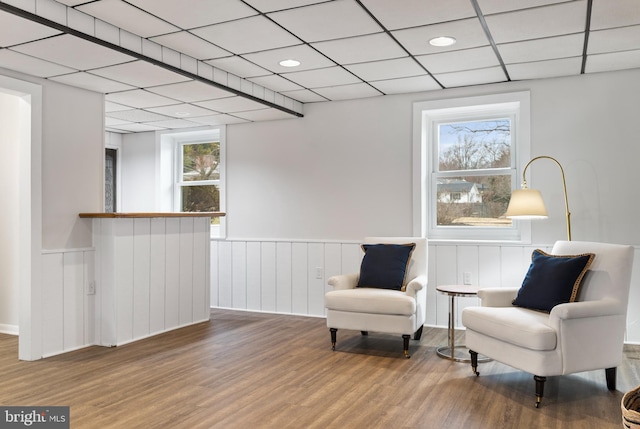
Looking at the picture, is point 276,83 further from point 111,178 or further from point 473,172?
point 111,178

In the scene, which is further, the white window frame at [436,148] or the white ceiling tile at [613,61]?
the white window frame at [436,148]

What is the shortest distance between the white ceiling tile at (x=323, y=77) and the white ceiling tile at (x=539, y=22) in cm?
136

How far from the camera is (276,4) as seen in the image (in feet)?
9.83

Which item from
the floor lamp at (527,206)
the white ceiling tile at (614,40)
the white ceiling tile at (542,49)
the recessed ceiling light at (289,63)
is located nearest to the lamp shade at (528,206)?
the floor lamp at (527,206)

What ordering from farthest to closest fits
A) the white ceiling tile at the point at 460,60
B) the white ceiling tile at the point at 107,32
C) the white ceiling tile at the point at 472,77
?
1. the white ceiling tile at the point at 472,77
2. the white ceiling tile at the point at 460,60
3. the white ceiling tile at the point at 107,32

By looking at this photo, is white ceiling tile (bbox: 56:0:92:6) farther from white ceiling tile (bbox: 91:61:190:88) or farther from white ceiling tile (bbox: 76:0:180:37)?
white ceiling tile (bbox: 91:61:190:88)

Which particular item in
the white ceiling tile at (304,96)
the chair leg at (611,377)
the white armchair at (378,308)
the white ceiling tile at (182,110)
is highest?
the white ceiling tile at (304,96)

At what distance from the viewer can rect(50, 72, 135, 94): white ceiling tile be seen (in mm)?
4031

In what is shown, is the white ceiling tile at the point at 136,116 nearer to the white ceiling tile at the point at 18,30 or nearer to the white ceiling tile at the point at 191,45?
the white ceiling tile at the point at 191,45

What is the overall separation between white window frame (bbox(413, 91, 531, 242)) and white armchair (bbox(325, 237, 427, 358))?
3.17 feet

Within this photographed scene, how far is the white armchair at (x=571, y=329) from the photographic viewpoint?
9.89 ft

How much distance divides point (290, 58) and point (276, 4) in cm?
105

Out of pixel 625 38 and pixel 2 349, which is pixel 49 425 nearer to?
pixel 2 349

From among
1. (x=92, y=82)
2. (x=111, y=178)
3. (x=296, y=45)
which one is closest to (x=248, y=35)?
(x=296, y=45)
